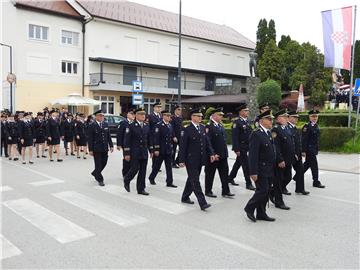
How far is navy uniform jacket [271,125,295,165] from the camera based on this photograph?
7824mm

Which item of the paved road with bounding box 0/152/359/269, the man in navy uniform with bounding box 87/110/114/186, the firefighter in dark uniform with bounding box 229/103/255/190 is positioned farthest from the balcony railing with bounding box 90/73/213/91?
the firefighter in dark uniform with bounding box 229/103/255/190

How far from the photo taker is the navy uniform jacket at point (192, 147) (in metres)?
7.25

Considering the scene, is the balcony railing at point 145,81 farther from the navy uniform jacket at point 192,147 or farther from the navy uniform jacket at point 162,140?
the navy uniform jacket at point 192,147

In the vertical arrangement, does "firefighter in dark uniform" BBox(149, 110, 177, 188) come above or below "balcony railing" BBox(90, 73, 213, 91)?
below

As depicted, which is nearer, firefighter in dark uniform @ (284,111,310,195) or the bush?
firefighter in dark uniform @ (284,111,310,195)

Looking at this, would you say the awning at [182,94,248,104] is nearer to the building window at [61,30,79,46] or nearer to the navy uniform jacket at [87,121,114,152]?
the building window at [61,30,79,46]

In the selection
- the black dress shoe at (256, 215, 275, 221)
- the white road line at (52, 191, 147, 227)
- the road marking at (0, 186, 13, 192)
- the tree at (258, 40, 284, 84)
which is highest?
the tree at (258, 40, 284, 84)

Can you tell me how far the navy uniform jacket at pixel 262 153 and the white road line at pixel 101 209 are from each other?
210cm

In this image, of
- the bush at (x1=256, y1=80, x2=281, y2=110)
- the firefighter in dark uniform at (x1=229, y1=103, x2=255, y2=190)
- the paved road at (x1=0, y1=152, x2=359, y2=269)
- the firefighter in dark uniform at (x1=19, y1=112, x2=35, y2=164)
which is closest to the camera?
the paved road at (x1=0, y1=152, x2=359, y2=269)

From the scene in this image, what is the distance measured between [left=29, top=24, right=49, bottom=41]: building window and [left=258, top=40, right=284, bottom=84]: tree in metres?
21.1

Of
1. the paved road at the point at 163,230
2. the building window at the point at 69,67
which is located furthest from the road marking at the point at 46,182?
the building window at the point at 69,67

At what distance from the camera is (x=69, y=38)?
1294 inches

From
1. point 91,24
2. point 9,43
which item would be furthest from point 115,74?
point 9,43

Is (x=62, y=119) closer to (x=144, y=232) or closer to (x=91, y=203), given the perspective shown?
(x=91, y=203)
